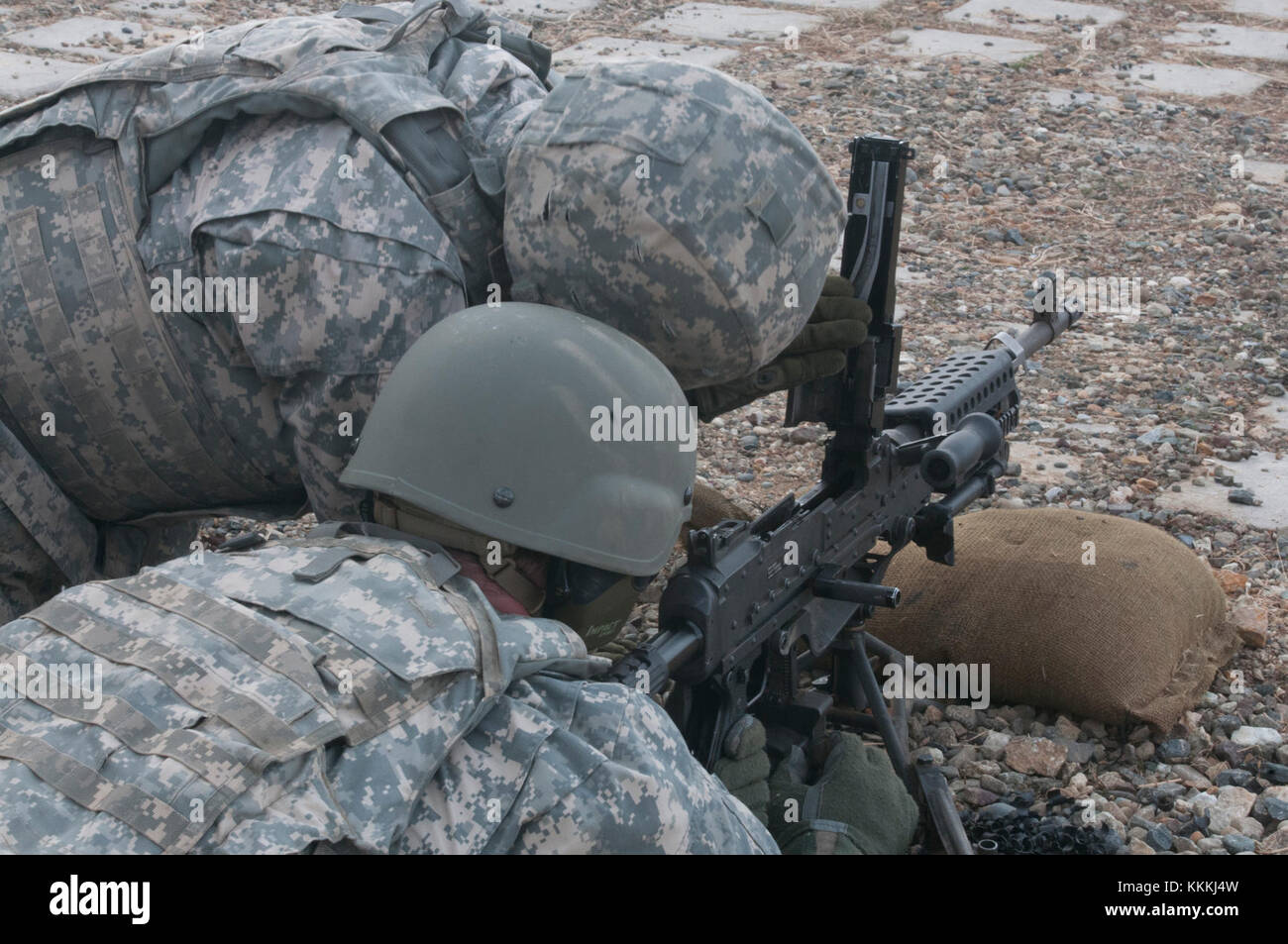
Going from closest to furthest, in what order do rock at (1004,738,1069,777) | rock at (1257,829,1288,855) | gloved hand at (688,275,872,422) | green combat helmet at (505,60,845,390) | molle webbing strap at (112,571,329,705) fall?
molle webbing strap at (112,571,329,705), green combat helmet at (505,60,845,390), gloved hand at (688,275,872,422), rock at (1257,829,1288,855), rock at (1004,738,1069,777)

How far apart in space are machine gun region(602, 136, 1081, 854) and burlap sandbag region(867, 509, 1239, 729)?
20 centimetres

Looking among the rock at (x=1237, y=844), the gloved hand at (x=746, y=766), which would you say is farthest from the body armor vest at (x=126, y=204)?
the rock at (x=1237, y=844)

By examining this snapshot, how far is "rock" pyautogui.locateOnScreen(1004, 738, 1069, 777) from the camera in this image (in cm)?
382

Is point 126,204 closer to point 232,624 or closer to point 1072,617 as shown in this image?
point 232,624

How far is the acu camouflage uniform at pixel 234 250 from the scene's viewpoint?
2.77 m

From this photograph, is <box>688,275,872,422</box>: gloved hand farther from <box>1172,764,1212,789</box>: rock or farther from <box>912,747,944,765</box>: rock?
<box>1172,764,1212,789</box>: rock

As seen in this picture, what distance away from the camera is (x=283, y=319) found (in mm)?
2795

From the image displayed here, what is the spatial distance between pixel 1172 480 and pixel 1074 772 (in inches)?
74.8

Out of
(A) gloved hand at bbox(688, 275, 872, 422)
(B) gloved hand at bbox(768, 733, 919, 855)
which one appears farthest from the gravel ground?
(A) gloved hand at bbox(688, 275, 872, 422)

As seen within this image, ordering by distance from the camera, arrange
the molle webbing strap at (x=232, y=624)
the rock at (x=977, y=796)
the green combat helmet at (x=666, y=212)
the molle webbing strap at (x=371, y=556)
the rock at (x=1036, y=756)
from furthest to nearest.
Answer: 1. the rock at (x=1036, y=756)
2. the rock at (x=977, y=796)
3. the green combat helmet at (x=666, y=212)
4. the molle webbing strap at (x=371, y=556)
5. the molle webbing strap at (x=232, y=624)

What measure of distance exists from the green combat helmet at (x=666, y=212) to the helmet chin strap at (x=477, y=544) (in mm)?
637

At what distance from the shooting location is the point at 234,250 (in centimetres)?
281

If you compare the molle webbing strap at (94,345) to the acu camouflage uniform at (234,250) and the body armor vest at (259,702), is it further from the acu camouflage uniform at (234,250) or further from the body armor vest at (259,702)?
the body armor vest at (259,702)

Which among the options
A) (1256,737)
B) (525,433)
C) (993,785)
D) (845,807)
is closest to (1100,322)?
(1256,737)
